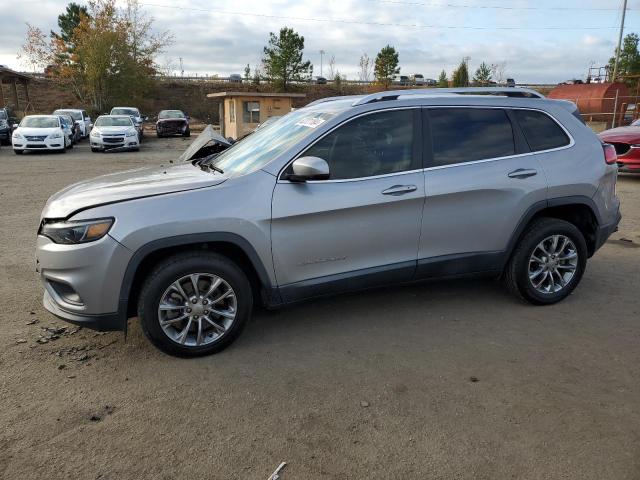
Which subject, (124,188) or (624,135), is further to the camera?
(624,135)

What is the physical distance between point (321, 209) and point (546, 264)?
2171mm

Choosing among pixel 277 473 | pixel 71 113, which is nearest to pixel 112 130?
pixel 71 113

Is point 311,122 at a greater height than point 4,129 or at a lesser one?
greater

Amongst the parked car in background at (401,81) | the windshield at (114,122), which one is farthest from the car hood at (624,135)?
the parked car in background at (401,81)

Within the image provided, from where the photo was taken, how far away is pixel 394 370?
357cm

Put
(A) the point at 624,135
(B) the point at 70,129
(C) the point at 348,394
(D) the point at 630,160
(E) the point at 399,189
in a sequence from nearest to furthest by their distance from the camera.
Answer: (C) the point at 348,394, (E) the point at 399,189, (D) the point at 630,160, (A) the point at 624,135, (B) the point at 70,129

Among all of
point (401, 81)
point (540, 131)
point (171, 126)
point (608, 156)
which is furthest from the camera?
point (401, 81)

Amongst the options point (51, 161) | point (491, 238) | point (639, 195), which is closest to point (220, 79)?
point (51, 161)

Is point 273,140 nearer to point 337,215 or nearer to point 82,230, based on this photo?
point 337,215

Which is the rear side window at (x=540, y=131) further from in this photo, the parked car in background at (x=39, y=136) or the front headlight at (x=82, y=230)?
the parked car in background at (x=39, y=136)

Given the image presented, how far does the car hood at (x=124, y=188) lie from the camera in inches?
A: 141

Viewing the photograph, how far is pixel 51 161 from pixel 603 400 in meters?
18.7

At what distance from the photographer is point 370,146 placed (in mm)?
4047

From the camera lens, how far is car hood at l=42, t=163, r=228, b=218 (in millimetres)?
3592
